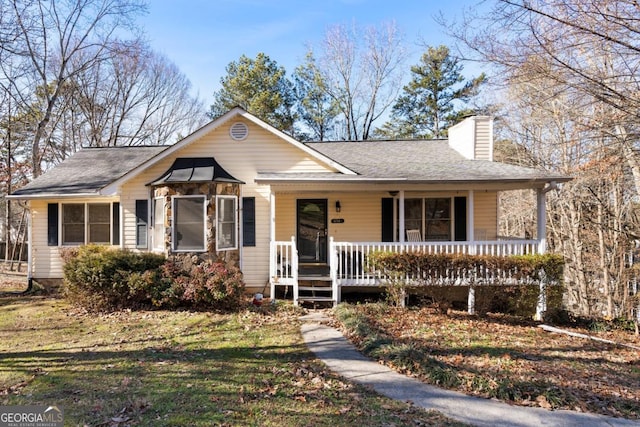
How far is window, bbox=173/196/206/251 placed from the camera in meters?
9.23

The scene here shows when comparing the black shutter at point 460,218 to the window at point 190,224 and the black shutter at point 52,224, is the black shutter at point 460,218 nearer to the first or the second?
the window at point 190,224

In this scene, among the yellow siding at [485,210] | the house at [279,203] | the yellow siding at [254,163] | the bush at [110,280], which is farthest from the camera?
the yellow siding at [485,210]

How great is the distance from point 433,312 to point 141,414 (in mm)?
6541

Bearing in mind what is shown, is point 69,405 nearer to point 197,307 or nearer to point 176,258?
point 197,307

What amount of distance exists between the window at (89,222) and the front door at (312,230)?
564 centimetres

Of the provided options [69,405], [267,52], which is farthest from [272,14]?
[69,405]

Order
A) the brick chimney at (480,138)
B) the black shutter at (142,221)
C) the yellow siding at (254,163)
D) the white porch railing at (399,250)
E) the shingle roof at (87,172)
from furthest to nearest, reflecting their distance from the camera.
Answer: the brick chimney at (480,138) → the shingle roof at (87,172) → the black shutter at (142,221) → the yellow siding at (254,163) → the white porch railing at (399,250)

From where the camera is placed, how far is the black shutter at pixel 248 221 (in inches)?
393

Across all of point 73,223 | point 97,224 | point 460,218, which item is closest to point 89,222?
point 97,224

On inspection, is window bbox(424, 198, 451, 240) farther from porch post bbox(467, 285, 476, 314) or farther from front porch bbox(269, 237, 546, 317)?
porch post bbox(467, 285, 476, 314)

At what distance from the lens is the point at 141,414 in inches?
147

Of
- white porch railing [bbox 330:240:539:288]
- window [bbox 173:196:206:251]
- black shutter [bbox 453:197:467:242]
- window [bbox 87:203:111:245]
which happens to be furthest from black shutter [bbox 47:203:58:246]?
black shutter [bbox 453:197:467:242]

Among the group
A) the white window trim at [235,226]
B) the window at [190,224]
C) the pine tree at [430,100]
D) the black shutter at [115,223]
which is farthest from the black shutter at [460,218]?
the pine tree at [430,100]

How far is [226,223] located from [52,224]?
5782 mm
